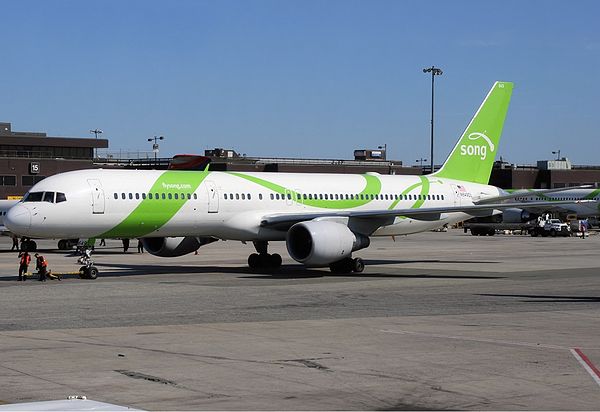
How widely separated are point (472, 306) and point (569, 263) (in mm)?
22256

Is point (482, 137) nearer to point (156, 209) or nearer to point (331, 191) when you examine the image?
point (331, 191)

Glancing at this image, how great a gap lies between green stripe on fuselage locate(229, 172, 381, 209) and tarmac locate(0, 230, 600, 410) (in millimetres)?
4241

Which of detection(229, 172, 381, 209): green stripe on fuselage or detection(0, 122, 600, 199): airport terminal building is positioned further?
detection(0, 122, 600, 199): airport terminal building

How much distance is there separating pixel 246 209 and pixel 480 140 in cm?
1475

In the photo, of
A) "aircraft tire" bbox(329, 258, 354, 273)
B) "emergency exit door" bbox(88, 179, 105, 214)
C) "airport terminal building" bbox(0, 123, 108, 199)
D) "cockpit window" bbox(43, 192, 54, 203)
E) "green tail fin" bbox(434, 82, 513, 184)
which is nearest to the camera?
"cockpit window" bbox(43, 192, 54, 203)

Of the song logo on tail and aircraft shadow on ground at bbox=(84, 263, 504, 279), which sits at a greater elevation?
the song logo on tail

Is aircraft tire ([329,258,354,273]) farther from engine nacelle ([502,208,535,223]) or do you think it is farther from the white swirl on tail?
engine nacelle ([502,208,535,223])

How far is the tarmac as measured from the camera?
13852 millimetres

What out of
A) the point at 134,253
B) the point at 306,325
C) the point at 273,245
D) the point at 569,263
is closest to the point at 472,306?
the point at 306,325

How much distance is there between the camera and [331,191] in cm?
4256

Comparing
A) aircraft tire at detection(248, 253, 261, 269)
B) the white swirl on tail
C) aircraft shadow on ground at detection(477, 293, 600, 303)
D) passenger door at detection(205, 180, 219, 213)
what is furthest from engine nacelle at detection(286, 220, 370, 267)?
the white swirl on tail

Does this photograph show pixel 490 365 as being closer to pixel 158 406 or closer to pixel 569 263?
pixel 158 406

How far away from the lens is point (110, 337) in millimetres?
19953

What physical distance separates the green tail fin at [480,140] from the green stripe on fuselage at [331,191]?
16.6 ft
